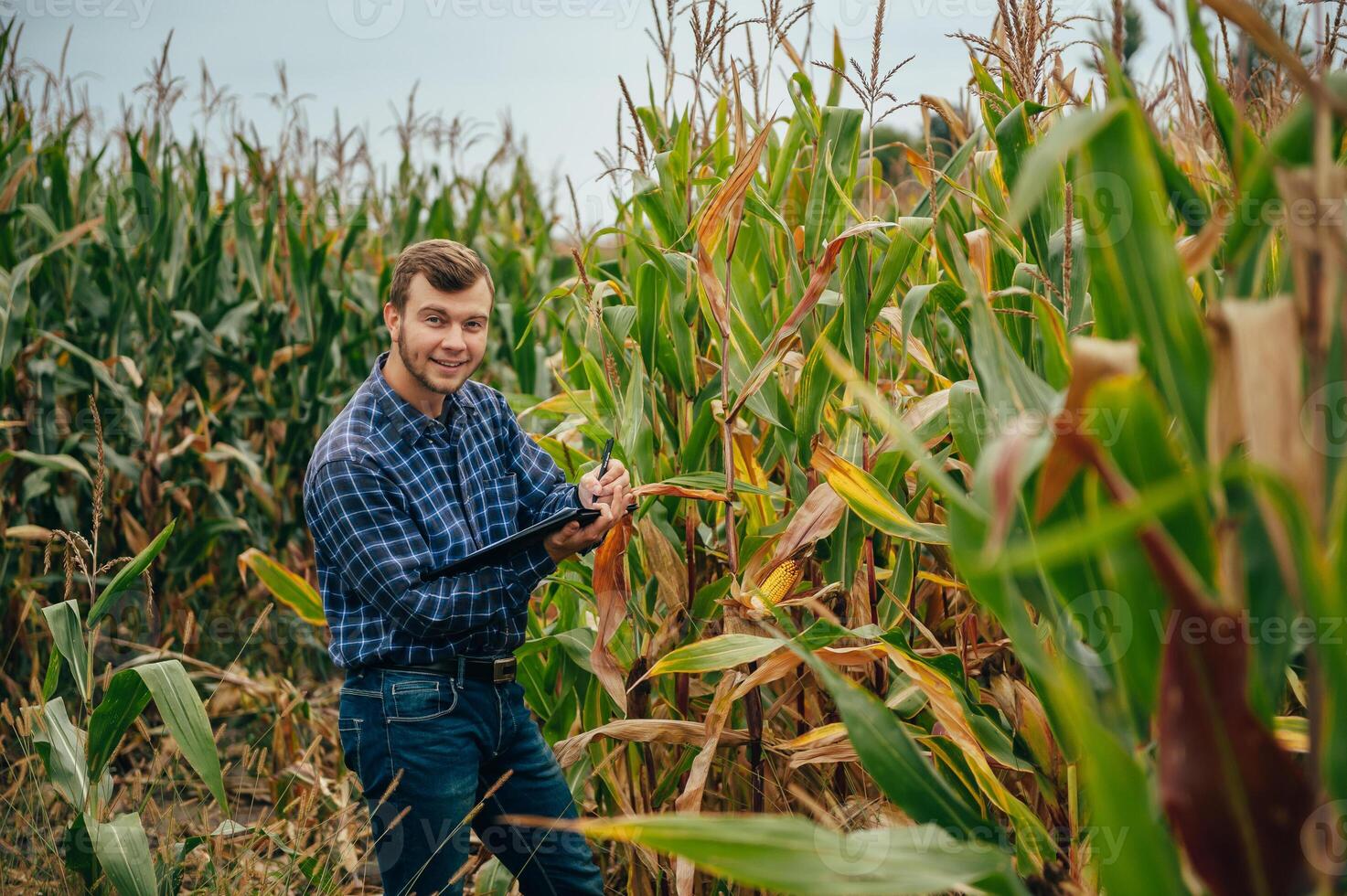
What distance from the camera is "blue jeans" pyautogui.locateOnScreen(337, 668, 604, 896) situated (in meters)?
1.85

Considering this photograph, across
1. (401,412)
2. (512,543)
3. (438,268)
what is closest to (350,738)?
(512,543)

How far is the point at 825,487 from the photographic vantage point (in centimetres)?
178

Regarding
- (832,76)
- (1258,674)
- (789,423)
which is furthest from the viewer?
(832,76)

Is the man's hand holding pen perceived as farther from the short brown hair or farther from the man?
the short brown hair

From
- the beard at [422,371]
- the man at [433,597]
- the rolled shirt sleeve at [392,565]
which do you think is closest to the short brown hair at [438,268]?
the man at [433,597]

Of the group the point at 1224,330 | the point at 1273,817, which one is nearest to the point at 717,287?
the point at 1224,330

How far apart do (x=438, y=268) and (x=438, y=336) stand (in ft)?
0.43

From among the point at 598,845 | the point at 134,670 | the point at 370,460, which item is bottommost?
the point at 598,845

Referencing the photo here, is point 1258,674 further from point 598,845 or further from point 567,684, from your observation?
point 598,845

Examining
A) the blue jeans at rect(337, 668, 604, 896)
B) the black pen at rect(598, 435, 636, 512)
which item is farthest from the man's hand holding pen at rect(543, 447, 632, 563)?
the blue jeans at rect(337, 668, 604, 896)

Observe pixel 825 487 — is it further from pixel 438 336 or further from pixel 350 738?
pixel 350 738

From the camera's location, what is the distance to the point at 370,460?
1883mm

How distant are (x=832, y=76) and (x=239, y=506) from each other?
314 cm

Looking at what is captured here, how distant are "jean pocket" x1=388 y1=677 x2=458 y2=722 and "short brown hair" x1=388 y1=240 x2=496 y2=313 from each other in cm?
72
